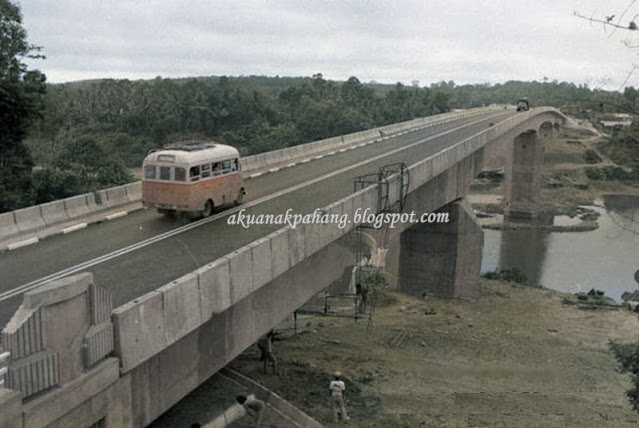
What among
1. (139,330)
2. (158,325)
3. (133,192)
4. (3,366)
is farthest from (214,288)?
(133,192)

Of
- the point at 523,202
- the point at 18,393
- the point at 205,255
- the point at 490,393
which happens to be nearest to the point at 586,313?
the point at 490,393

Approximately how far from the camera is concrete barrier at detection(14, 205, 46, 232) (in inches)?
663

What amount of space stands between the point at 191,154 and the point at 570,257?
45327 millimetres

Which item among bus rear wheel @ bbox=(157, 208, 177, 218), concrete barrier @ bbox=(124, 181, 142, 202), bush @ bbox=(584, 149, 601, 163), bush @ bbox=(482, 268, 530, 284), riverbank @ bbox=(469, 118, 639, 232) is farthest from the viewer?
bush @ bbox=(584, 149, 601, 163)

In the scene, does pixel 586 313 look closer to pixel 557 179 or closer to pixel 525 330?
pixel 525 330

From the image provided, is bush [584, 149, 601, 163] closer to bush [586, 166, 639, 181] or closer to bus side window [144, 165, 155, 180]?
bush [586, 166, 639, 181]


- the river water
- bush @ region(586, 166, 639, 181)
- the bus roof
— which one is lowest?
the river water

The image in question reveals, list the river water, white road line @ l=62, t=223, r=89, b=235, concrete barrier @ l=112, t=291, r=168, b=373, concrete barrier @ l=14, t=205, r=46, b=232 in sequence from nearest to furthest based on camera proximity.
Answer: concrete barrier @ l=112, t=291, r=168, b=373
concrete barrier @ l=14, t=205, r=46, b=232
white road line @ l=62, t=223, r=89, b=235
the river water

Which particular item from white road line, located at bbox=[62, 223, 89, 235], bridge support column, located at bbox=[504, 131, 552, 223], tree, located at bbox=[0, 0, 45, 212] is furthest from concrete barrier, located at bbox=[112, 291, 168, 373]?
bridge support column, located at bbox=[504, 131, 552, 223]

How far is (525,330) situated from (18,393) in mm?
27853

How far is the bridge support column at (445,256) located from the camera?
38.0 m

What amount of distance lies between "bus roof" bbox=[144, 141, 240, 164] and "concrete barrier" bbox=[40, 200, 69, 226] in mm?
2866

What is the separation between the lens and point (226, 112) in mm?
100812

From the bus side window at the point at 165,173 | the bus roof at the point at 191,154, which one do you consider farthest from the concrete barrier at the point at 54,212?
the bus side window at the point at 165,173
